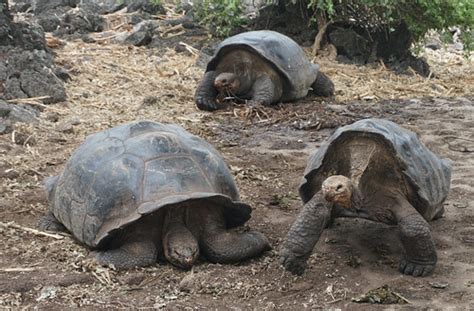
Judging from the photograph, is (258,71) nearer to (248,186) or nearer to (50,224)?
(248,186)

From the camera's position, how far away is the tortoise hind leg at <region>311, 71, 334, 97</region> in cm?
786

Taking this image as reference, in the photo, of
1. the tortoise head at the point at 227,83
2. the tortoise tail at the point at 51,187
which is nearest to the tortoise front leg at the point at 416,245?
A: the tortoise tail at the point at 51,187

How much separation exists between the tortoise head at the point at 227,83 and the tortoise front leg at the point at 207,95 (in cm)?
7

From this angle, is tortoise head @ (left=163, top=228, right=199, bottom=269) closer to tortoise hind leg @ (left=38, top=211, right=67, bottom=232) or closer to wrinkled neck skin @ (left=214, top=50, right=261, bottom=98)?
tortoise hind leg @ (left=38, top=211, right=67, bottom=232)

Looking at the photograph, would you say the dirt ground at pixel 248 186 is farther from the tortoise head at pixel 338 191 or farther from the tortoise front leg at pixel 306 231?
the tortoise head at pixel 338 191

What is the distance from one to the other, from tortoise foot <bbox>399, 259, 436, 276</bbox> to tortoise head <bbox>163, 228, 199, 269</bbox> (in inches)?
35.0

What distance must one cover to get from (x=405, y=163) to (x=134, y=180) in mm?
1180

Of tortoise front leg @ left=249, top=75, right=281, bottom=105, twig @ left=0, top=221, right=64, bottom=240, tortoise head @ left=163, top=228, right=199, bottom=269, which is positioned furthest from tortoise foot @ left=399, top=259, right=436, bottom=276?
tortoise front leg @ left=249, top=75, right=281, bottom=105

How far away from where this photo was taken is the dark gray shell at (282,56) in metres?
7.43

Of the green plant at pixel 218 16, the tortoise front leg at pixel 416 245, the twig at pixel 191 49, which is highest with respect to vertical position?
the tortoise front leg at pixel 416 245

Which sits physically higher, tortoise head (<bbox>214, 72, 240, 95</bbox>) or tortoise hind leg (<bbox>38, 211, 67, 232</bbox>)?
tortoise hind leg (<bbox>38, 211, 67, 232</bbox>)

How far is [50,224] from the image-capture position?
3.87 m

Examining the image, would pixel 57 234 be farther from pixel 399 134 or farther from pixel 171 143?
pixel 399 134

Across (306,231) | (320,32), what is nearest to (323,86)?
(320,32)
